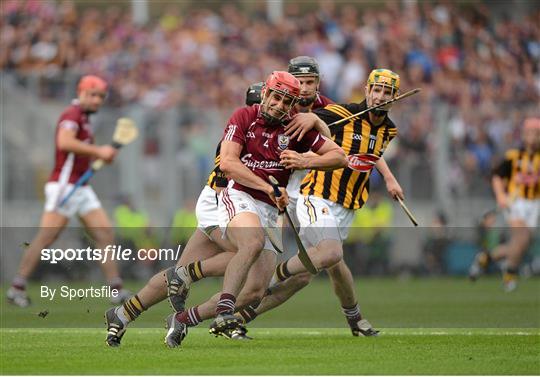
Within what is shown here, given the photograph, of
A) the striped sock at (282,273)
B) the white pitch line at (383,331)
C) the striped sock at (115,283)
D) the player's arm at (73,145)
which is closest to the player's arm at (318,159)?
the striped sock at (282,273)

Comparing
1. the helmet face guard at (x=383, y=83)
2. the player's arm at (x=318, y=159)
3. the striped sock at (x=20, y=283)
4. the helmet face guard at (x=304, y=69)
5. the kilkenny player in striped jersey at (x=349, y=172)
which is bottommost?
the striped sock at (x=20, y=283)

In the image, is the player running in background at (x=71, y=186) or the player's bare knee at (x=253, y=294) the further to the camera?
the player running in background at (x=71, y=186)

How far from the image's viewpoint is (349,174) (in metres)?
12.6

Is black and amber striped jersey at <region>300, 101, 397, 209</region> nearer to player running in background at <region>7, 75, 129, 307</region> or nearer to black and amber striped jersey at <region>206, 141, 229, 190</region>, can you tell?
black and amber striped jersey at <region>206, 141, 229, 190</region>

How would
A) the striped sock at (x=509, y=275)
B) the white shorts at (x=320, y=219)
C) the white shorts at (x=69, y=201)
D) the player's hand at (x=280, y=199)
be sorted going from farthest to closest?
the striped sock at (x=509, y=275), the white shorts at (x=69, y=201), the white shorts at (x=320, y=219), the player's hand at (x=280, y=199)

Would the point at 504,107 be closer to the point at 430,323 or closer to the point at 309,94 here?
the point at 430,323

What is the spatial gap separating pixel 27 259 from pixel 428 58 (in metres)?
13.7

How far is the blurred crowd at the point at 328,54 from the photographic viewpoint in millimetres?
24703

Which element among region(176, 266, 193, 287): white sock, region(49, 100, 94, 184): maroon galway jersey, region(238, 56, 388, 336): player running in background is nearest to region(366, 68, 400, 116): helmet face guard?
region(238, 56, 388, 336): player running in background

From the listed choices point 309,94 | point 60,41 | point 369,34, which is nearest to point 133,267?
point 60,41

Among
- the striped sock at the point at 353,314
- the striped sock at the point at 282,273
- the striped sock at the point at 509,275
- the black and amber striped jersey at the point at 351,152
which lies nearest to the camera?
the striped sock at the point at 282,273

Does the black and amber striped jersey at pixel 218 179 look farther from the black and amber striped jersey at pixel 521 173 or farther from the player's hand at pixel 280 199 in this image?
the black and amber striped jersey at pixel 521 173

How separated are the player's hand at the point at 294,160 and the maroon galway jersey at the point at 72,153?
19.2ft

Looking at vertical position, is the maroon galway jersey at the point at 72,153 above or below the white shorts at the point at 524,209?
above
